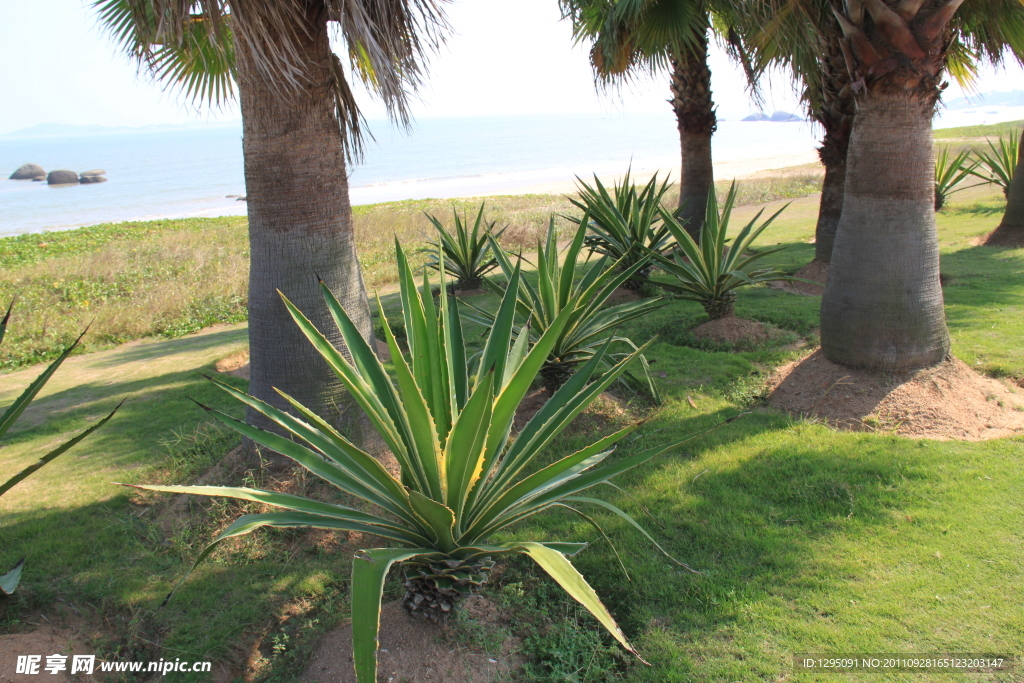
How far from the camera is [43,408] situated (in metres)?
6.14

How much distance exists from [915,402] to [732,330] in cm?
205

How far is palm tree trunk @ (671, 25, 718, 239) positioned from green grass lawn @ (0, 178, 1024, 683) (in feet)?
17.9

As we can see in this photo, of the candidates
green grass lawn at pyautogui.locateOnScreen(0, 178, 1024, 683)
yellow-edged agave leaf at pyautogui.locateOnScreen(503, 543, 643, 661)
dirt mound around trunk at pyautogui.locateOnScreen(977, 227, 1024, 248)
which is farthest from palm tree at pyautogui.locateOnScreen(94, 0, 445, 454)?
dirt mound around trunk at pyautogui.locateOnScreen(977, 227, 1024, 248)

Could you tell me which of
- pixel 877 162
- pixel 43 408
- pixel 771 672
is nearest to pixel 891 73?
pixel 877 162

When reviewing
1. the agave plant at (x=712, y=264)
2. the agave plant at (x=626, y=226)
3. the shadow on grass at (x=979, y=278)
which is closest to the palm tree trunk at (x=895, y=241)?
the agave plant at (x=712, y=264)

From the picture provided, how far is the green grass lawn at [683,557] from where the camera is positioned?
266 cm

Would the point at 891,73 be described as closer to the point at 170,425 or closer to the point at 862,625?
the point at 862,625

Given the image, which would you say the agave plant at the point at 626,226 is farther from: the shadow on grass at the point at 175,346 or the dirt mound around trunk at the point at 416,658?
the dirt mound around trunk at the point at 416,658

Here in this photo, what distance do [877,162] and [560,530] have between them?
3.21m

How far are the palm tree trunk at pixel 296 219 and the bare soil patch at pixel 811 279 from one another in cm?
585

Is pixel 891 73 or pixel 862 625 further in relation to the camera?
pixel 891 73

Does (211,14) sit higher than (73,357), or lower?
higher

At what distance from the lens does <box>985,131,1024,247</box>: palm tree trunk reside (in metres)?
9.25

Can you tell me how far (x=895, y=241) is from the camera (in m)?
4.52
